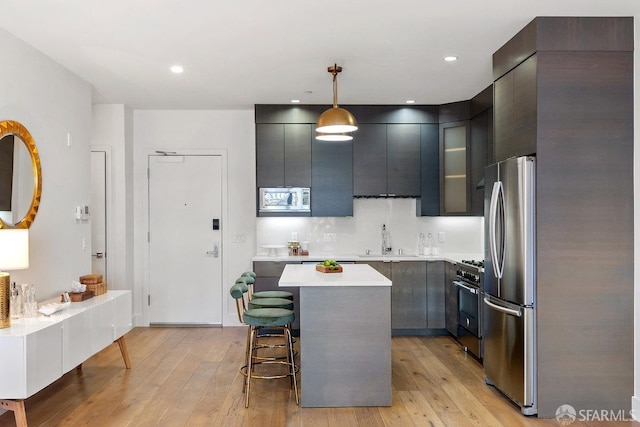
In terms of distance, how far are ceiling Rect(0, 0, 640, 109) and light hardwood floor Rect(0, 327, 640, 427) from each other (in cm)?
271

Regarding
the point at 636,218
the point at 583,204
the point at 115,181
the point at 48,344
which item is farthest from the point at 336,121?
the point at 115,181

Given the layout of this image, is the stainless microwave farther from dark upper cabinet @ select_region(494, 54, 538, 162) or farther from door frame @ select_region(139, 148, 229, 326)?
dark upper cabinet @ select_region(494, 54, 538, 162)

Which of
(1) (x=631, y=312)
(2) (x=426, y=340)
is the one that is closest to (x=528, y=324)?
(1) (x=631, y=312)

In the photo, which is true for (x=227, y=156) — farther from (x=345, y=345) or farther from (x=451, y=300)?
(x=345, y=345)

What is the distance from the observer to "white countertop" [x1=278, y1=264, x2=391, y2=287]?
350cm

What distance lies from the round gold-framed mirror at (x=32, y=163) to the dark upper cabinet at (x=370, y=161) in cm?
333

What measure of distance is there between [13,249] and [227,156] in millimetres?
3397

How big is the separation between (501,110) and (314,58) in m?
1.58

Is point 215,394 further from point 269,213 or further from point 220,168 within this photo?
point 220,168

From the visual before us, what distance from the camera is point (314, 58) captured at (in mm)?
4164

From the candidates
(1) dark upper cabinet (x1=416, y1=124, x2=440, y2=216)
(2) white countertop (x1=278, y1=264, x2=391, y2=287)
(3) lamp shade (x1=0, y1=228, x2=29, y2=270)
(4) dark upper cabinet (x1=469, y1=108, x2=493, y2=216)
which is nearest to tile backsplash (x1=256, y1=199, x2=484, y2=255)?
(1) dark upper cabinet (x1=416, y1=124, x2=440, y2=216)

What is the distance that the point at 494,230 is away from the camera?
3.70 metres

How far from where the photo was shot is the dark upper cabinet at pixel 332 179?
590 centimetres

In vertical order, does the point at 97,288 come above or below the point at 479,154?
below
